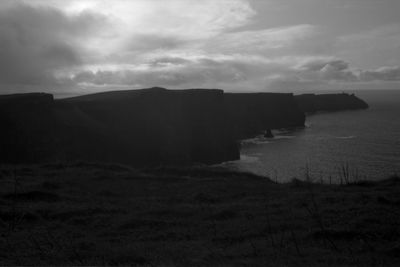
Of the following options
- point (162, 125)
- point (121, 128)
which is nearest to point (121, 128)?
point (121, 128)

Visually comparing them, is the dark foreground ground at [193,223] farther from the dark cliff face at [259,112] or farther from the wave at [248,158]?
the dark cliff face at [259,112]

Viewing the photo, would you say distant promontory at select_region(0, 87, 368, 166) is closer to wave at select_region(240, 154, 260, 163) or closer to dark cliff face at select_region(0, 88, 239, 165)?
dark cliff face at select_region(0, 88, 239, 165)

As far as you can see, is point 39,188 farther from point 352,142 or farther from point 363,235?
point 352,142

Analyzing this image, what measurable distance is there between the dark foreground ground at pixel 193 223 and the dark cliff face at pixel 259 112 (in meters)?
81.8

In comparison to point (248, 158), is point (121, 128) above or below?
above

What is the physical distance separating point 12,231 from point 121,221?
3270 mm

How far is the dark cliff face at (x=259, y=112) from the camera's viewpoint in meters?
106

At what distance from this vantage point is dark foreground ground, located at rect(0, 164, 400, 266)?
870cm

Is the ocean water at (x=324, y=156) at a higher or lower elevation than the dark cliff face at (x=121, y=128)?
lower

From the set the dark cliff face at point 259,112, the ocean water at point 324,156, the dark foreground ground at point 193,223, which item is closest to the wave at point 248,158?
the ocean water at point 324,156

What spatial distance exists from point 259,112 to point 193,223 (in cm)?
10517

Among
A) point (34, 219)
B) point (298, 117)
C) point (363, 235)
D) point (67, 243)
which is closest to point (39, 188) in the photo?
point (34, 219)

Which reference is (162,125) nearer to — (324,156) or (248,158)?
(248,158)

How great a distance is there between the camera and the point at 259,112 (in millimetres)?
115688
